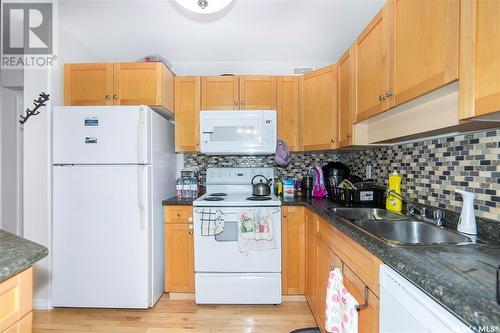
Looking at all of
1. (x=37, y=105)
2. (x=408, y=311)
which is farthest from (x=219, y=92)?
(x=408, y=311)

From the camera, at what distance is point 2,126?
8.02ft

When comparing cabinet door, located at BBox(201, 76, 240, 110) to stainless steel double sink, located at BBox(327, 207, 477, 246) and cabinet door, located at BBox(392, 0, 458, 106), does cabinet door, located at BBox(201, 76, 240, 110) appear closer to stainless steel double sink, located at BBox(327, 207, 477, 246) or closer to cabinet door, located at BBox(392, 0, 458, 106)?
cabinet door, located at BBox(392, 0, 458, 106)

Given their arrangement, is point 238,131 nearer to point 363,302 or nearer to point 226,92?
point 226,92

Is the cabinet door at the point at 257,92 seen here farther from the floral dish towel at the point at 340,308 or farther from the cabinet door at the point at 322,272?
the floral dish towel at the point at 340,308

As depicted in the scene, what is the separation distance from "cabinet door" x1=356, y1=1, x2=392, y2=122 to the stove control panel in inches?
48.0

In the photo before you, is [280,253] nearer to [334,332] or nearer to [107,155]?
[334,332]

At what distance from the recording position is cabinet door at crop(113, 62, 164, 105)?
7.21 feet

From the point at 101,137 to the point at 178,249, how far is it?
117 centimetres

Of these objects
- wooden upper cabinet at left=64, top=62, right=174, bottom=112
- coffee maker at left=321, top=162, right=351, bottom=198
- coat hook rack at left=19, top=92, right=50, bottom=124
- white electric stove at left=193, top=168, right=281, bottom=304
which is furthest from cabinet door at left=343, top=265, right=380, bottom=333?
coat hook rack at left=19, top=92, right=50, bottom=124

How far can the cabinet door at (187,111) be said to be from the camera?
2.45 meters

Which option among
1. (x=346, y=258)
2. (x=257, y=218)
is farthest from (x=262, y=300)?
(x=346, y=258)

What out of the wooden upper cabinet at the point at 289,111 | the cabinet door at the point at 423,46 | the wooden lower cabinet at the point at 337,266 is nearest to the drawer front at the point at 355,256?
the wooden lower cabinet at the point at 337,266

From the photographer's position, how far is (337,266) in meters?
1.35

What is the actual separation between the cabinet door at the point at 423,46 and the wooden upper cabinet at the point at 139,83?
1.87 m
